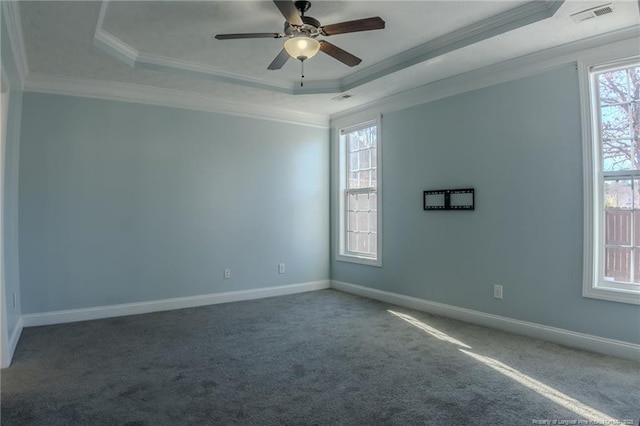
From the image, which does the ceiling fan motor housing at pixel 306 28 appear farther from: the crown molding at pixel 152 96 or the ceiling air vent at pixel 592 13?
the crown molding at pixel 152 96

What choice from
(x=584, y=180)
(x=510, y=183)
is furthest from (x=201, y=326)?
(x=584, y=180)

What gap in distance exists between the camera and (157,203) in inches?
173

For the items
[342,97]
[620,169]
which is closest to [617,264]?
[620,169]

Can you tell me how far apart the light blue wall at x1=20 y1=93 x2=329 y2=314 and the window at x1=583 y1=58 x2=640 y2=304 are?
342 centimetres

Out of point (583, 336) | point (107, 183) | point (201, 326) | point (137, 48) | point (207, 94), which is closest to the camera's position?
point (583, 336)

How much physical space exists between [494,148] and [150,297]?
4076 millimetres

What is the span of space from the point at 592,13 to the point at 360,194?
3.24 meters

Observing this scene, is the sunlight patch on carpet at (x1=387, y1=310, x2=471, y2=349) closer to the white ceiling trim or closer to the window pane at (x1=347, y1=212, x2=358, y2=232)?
the window pane at (x1=347, y1=212, x2=358, y2=232)

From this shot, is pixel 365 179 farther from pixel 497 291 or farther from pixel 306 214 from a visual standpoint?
pixel 497 291

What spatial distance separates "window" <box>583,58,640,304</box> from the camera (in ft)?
9.80

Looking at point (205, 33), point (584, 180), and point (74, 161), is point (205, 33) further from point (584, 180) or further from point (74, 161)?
point (584, 180)

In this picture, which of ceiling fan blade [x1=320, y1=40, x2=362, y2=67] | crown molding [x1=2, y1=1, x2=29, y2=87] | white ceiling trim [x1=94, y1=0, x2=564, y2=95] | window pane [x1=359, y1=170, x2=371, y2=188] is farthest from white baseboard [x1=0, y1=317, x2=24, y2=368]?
window pane [x1=359, y1=170, x2=371, y2=188]

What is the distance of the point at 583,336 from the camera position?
3.13 m

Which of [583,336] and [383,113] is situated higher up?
[383,113]
